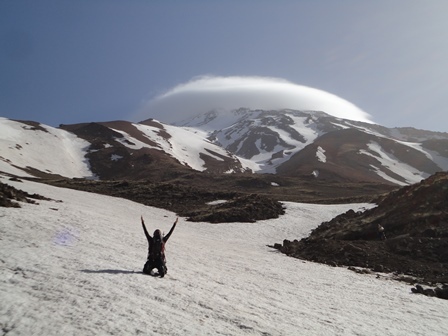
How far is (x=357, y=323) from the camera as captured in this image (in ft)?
35.8

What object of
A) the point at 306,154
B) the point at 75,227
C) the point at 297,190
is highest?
the point at 306,154

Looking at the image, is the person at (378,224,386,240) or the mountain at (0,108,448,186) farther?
the mountain at (0,108,448,186)

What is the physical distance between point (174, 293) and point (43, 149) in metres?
99.2

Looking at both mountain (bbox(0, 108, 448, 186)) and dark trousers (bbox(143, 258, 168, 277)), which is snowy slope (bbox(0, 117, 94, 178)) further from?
dark trousers (bbox(143, 258, 168, 277))

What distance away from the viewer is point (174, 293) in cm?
1126

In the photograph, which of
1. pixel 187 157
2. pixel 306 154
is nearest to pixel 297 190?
pixel 187 157

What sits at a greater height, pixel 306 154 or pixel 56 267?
pixel 306 154

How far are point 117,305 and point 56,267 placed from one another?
393 cm

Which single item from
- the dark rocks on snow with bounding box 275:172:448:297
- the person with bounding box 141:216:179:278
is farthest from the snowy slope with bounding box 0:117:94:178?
the person with bounding box 141:216:179:278

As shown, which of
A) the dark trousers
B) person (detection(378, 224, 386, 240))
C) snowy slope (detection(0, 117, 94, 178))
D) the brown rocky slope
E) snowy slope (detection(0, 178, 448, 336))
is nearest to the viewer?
snowy slope (detection(0, 178, 448, 336))

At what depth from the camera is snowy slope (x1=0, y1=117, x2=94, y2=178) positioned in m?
81.6

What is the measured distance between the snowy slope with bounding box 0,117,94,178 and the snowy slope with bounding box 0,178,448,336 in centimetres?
6744

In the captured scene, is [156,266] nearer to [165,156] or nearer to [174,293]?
[174,293]

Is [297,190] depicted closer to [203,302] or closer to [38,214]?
[38,214]
